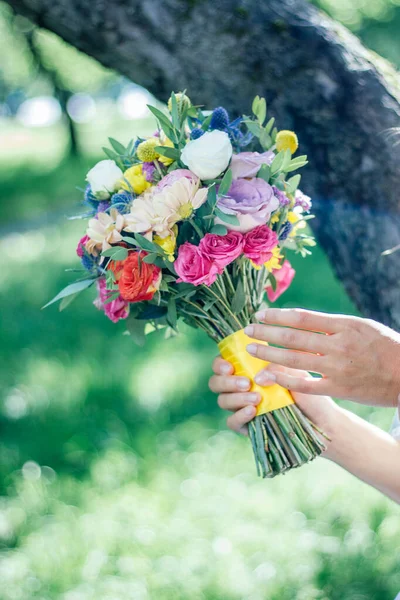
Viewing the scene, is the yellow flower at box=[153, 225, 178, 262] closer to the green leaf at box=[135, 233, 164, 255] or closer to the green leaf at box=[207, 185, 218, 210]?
the green leaf at box=[135, 233, 164, 255]

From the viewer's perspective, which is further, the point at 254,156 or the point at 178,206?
the point at 254,156

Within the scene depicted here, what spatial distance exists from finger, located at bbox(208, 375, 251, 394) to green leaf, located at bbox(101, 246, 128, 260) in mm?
481

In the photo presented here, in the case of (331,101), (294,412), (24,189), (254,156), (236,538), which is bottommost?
(24,189)

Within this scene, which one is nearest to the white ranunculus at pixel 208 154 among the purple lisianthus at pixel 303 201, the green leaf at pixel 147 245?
the green leaf at pixel 147 245

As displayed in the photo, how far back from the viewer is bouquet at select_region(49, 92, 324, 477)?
1639 millimetres

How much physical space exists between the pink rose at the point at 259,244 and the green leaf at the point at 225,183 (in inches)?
5.7

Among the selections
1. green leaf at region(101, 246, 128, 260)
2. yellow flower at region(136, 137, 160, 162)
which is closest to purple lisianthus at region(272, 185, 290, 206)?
yellow flower at region(136, 137, 160, 162)

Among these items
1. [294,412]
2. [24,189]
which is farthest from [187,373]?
[24,189]

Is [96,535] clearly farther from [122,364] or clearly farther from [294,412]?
[122,364]

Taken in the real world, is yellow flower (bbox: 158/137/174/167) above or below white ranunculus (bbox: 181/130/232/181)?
below

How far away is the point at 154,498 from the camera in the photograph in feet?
10.9

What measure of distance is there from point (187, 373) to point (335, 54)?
3146mm

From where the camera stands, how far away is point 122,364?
493 centimetres

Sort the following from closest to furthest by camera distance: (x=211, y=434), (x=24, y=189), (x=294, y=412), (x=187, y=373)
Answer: (x=294, y=412)
(x=211, y=434)
(x=187, y=373)
(x=24, y=189)
